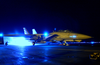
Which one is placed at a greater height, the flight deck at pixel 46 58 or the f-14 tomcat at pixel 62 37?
the f-14 tomcat at pixel 62 37

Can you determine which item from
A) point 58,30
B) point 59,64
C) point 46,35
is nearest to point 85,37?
point 58,30

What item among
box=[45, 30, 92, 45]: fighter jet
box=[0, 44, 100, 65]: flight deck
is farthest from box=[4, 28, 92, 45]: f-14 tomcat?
box=[0, 44, 100, 65]: flight deck

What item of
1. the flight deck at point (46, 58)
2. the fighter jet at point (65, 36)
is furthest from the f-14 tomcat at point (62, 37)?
the flight deck at point (46, 58)

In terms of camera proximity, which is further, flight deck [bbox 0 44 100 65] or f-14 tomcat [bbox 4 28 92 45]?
f-14 tomcat [bbox 4 28 92 45]

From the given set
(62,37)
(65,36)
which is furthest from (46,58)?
(62,37)

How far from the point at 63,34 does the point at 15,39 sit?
2008 centimetres

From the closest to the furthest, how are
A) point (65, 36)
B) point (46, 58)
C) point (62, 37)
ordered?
point (46, 58) < point (65, 36) < point (62, 37)

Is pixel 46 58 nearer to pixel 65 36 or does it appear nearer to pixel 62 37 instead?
pixel 65 36

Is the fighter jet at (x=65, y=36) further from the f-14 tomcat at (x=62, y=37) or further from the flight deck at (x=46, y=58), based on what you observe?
the flight deck at (x=46, y=58)

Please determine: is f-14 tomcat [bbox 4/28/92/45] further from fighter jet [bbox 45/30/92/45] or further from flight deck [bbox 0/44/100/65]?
flight deck [bbox 0/44/100/65]

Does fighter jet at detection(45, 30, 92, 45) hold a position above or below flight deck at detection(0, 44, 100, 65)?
above

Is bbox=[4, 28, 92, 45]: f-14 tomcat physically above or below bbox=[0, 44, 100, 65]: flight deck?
above

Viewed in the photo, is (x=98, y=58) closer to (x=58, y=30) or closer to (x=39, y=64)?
(x=39, y=64)

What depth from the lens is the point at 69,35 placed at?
26.7m
